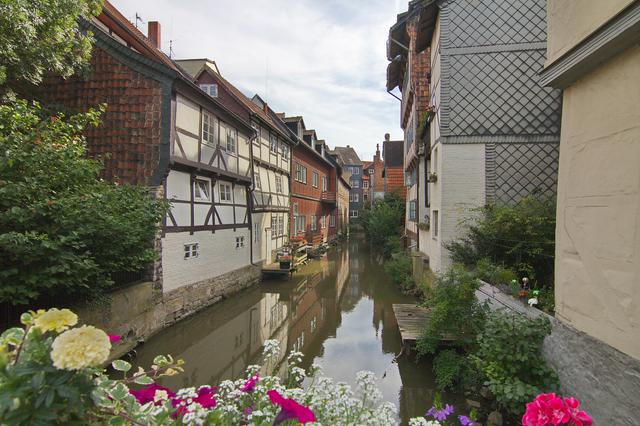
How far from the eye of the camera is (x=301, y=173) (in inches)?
916

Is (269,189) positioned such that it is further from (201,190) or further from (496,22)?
(496,22)

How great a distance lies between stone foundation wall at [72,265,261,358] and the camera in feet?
22.6

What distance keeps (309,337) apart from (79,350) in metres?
8.18

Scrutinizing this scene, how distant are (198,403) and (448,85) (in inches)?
399

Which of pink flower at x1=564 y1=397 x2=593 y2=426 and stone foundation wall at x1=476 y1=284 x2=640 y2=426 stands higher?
pink flower at x1=564 y1=397 x2=593 y2=426

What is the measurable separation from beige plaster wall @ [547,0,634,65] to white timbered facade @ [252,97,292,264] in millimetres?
12045

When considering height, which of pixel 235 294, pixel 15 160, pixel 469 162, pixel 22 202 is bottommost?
pixel 235 294

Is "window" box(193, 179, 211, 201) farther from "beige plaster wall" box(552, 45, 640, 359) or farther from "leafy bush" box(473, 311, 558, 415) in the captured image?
"beige plaster wall" box(552, 45, 640, 359)

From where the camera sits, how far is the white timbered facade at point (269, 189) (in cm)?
1555

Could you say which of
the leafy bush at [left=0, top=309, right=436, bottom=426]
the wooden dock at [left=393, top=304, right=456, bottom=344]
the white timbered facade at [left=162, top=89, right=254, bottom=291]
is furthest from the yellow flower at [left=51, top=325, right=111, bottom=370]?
the white timbered facade at [left=162, top=89, right=254, bottom=291]

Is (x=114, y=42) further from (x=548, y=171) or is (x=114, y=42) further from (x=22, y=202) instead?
(x=548, y=171)

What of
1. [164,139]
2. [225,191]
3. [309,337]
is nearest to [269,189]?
[225,191]

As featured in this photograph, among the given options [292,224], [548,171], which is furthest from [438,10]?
[292,224]

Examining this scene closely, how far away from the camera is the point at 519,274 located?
724 centimetres
